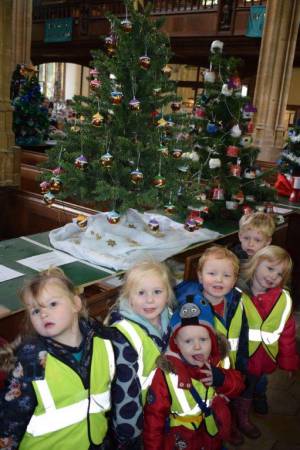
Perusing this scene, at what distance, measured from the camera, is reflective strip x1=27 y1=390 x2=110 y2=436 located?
1454 millimetres

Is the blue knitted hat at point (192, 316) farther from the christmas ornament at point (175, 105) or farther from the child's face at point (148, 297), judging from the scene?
the christmas ornament at point (175, 105)

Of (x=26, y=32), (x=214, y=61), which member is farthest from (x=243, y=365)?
(x=26, y=32)

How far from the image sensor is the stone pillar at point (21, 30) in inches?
384

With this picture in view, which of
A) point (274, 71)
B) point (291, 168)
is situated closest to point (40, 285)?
point (291, 168)

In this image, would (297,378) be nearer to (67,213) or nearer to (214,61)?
(67,213)

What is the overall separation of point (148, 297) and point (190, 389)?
1.33 ft

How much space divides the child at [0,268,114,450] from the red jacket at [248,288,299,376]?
1117 mm

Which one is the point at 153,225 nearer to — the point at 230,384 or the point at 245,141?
the point at 230,384

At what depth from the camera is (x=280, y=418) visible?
280cm

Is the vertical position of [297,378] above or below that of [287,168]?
below

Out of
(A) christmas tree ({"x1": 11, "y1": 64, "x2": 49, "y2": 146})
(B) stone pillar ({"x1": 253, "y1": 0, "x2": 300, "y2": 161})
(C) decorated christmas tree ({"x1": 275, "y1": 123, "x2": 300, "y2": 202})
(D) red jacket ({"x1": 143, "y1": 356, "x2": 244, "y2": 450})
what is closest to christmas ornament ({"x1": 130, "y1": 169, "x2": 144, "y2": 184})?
(D) red jacket ({"x1": 143, "y1": 356, "x2": 244, "y2": 450})

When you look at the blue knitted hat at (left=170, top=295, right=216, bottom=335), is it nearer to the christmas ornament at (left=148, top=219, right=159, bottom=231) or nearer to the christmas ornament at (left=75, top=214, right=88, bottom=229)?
the christmas ornament at (left=148, top=219, right=159, bottom=231)

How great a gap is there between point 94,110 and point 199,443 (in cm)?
217

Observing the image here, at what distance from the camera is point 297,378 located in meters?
3.31
